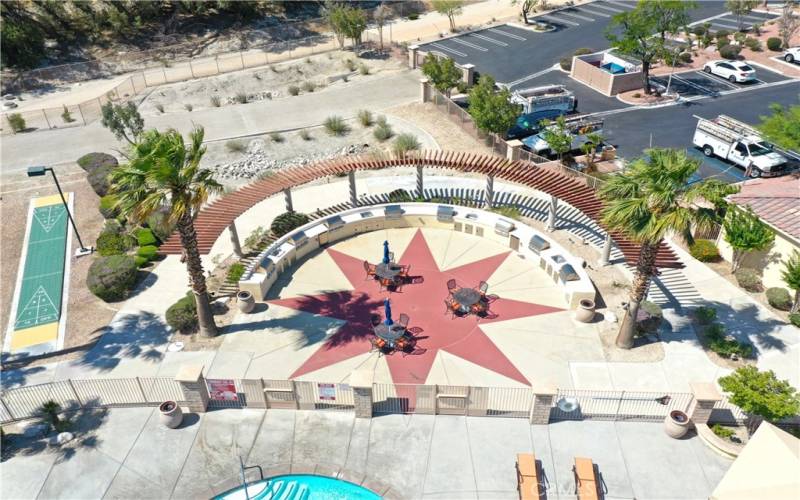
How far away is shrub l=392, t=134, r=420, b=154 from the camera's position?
35312 millimetres

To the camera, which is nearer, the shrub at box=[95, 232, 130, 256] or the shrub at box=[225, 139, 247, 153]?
the shrub at box=[95, 232, 130, 256]

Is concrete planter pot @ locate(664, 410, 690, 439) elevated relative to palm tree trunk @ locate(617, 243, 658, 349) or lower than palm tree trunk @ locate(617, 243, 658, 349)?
lower

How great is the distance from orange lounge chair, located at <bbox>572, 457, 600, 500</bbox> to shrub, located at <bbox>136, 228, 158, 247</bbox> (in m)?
22.0

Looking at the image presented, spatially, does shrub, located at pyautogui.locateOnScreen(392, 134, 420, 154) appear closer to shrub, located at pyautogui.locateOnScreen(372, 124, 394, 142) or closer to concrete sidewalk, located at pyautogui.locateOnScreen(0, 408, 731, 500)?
shrub, located at pyautogui.locateOnScreen(372, 124, 394, 142)

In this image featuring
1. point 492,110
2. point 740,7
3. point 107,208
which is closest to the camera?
point 107,208

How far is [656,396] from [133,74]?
53.1 metres

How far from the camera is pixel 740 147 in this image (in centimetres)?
3294

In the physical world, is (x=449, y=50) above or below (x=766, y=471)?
above

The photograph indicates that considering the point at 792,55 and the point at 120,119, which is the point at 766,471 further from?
the point at 792,55

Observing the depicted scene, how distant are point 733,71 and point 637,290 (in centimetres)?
3385

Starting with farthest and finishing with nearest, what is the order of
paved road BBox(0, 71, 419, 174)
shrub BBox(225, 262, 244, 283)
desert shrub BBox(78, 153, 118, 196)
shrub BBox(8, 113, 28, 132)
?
shrub BBox(8, 113, 28, 132)
paved road BBox(0, 71, 419, 174)
desert shrub BBox(78, 153, 118, 196)
shrub BBox(225, 262, 244, 283)

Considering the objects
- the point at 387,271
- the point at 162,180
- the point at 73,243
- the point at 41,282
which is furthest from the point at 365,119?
the point at 162,180

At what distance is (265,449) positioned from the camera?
18.3 meters

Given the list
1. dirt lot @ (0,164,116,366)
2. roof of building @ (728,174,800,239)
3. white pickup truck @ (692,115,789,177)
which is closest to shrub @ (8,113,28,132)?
dirt lot @ (0,164,116,366)
